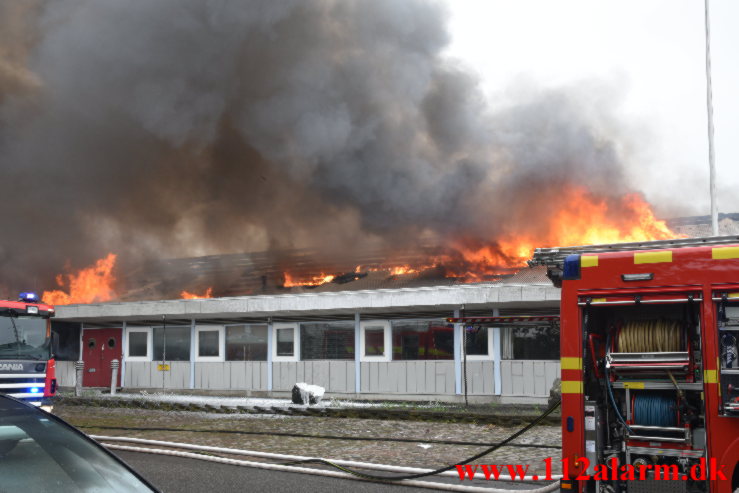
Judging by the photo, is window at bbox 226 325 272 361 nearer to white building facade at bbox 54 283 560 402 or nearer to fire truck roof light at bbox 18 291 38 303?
white building facade at bbox 54 283 560 402

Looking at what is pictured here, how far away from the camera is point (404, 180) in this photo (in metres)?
29.5

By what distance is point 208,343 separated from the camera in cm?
2292

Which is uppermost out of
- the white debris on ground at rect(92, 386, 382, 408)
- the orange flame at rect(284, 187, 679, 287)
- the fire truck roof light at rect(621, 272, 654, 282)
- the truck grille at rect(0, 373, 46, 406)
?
the orange flame at rect(284, 187, 679, 287)

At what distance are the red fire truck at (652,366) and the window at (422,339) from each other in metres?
12.7

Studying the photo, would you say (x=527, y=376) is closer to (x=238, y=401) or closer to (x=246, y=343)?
(x=238, y=401)

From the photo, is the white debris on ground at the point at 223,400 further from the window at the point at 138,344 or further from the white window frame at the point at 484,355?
the white window frame at the point at 484,355

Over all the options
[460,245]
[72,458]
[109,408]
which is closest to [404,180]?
[460,245]

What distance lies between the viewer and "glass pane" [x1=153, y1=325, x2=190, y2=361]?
2322cm

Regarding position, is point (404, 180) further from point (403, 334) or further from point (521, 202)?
point (403, 334)

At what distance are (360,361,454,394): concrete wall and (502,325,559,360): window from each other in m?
1.60

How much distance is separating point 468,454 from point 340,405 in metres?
7.81

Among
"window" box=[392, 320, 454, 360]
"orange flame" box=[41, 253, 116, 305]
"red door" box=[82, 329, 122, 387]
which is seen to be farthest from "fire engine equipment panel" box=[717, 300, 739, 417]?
"orange flame" box=[41, 253, 116, 305]

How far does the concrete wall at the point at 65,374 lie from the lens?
25031mm

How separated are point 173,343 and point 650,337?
1922 cm
